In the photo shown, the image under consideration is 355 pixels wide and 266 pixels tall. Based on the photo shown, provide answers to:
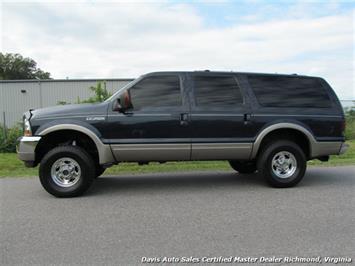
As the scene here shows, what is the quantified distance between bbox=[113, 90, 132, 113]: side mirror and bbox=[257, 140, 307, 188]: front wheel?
8.23 feet

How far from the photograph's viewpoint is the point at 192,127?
645 cm

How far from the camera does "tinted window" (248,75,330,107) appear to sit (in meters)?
6.87

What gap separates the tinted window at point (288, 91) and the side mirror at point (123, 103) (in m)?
2.22

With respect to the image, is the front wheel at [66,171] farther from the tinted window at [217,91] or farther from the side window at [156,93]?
the tinted window at [217,91]

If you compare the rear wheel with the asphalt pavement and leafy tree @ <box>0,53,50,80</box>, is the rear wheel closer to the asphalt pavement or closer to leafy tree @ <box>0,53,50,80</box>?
the asphalt pavement

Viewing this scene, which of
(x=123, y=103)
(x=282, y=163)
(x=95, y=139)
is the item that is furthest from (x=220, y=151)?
(x=95, y=139)

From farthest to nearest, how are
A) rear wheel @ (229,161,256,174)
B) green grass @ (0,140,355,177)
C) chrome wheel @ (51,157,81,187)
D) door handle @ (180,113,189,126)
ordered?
green grass @ (0,140,355,177) < rear wheel @ (229,161,256,174) < door handle @ (180,113,189,126) < chrome wheel @ (51,157,81,187)

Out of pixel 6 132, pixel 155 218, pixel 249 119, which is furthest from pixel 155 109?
pixel 6 132

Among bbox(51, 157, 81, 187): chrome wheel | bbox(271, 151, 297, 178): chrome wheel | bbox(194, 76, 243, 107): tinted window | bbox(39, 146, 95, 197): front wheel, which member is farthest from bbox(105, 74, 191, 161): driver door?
bbox(271, 151, 297, 178): chrome wheel

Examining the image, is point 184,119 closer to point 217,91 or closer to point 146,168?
point 217,91

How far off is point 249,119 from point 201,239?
118 inches

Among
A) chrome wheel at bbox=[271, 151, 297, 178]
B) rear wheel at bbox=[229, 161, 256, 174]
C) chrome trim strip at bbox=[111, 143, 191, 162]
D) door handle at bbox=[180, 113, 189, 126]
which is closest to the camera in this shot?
chrome trim strip at bbox=[111, 143, 191, 162]

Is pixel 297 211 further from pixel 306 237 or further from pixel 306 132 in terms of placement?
pixel 306 132

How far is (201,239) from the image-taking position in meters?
4.15
